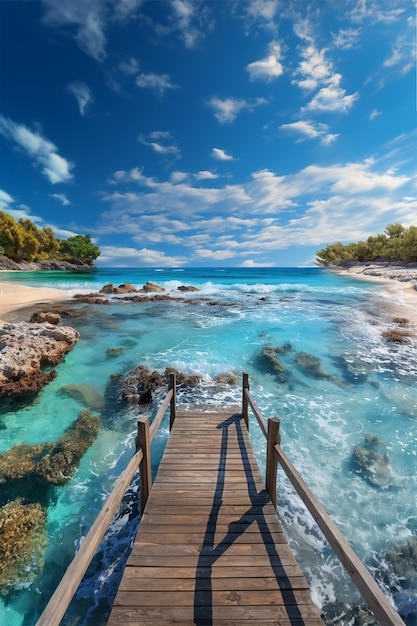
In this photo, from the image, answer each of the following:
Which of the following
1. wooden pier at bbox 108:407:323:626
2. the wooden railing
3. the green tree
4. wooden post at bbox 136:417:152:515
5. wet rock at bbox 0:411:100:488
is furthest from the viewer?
the green tree

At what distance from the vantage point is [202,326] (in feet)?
60.4

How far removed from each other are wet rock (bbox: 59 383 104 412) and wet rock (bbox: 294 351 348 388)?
7.87 meters

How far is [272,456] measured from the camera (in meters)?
3.98

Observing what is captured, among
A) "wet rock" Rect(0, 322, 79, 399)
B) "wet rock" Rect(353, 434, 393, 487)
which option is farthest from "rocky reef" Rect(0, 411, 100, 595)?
"wet rock" Rect(353, 434, 393, 487)

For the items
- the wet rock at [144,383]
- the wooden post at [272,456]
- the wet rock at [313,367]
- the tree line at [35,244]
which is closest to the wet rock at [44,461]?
the wet rock at [144,383]

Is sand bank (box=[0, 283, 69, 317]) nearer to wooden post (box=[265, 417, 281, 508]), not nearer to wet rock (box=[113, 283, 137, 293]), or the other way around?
wet rock (box=[113, 283, 137, 293])

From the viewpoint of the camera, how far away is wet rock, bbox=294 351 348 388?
10.2m

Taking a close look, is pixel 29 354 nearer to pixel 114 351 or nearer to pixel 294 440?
pixel 114 351

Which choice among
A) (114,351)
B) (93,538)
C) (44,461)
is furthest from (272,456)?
(114,351)

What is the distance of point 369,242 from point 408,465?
93.4 meters

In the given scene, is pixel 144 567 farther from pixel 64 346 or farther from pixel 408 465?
pixel 64 346

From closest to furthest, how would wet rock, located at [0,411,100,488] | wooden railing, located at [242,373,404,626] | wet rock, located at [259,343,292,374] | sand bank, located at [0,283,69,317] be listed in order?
wooden railing, located at [242,373,404,626] → wet rock, located at [0,411,100,488] → wet rock, located at [259,343,292,374] → sand bank, located at [0,283,69,317]

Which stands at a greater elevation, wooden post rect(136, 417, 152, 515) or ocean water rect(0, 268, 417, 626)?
wooden post rect(136, 417, 152, 515)

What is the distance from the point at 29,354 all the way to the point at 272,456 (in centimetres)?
963
